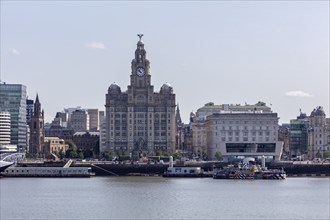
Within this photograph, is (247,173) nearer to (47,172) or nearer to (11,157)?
(47,172)

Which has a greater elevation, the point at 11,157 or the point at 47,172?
the point at 11,157

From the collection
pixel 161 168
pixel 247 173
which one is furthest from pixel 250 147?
pixel 247 173

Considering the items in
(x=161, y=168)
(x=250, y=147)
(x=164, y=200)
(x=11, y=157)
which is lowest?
(x=164, y=200)

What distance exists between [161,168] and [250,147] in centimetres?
2565

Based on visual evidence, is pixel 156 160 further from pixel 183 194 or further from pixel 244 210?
pixel 244 210

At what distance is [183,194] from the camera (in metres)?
114

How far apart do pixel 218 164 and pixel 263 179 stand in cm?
2298

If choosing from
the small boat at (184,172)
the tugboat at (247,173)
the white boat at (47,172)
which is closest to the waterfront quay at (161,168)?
the white boat at (47,172)

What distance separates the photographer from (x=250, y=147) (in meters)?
195

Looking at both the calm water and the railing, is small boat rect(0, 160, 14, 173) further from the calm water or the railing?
the calm water

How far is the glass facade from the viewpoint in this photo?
193875 millimetres

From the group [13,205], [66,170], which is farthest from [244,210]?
[66,170]

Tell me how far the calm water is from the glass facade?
180ft

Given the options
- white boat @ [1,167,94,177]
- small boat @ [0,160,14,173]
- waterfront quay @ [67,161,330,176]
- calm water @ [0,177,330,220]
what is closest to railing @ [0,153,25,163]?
small boat @ [0,160,14,173]
